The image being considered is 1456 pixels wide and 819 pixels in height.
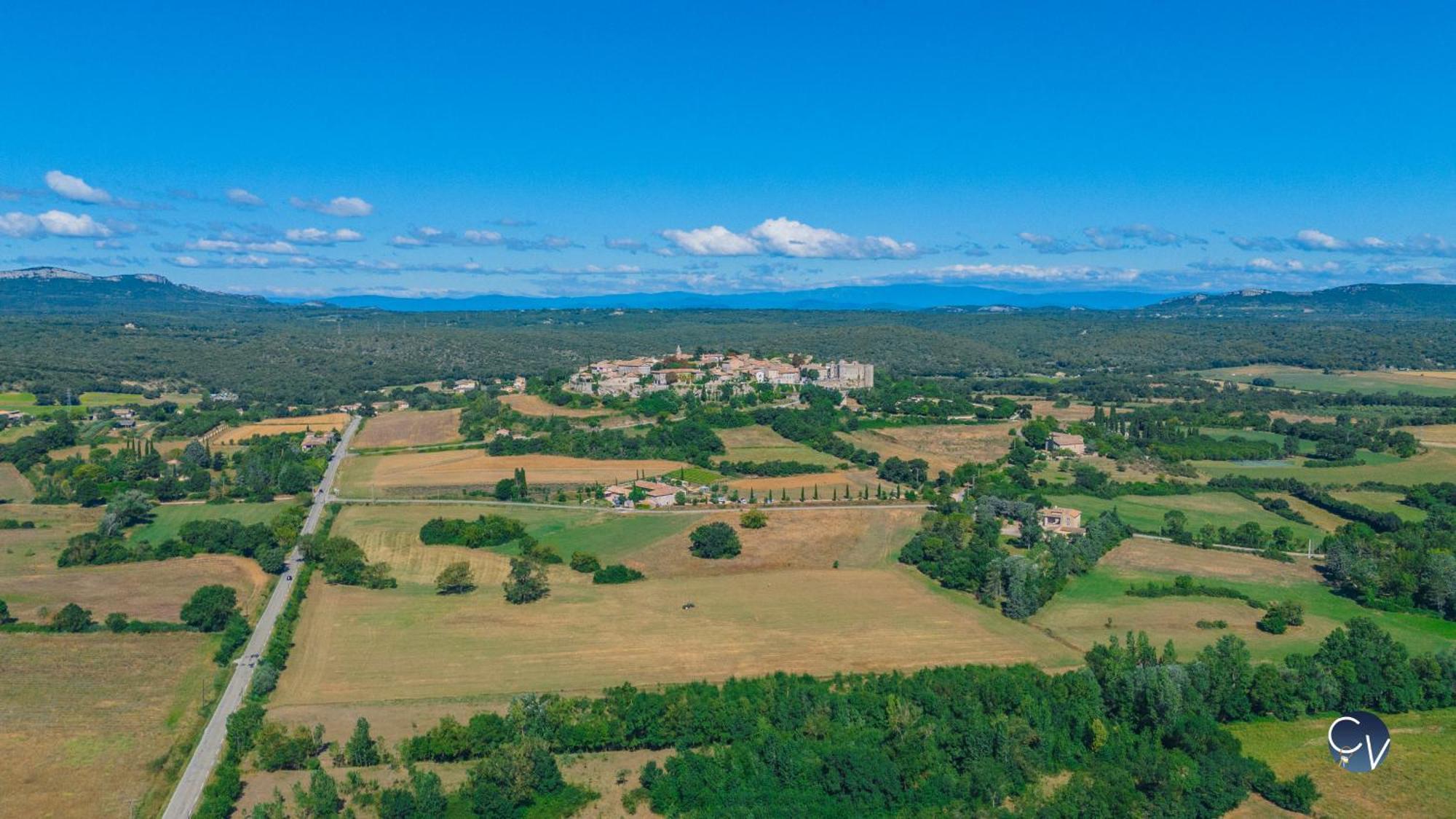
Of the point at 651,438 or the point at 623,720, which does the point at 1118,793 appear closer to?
the point at 623,720

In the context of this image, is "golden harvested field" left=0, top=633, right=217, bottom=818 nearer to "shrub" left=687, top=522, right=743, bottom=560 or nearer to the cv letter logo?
"shrub" left=687, top=522, right=743, bottom=560

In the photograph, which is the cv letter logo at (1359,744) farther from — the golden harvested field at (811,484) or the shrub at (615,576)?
the golden harvested field at (811,484)

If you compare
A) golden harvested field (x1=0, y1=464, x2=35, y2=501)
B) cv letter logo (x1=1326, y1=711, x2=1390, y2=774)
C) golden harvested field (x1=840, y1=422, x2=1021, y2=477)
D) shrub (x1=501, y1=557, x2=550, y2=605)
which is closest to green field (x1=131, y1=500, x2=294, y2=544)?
golden harvested field (x1=0, y1=464, x2=35, y2=501)

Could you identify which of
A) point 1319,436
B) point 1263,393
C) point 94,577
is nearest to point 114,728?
point 94,577

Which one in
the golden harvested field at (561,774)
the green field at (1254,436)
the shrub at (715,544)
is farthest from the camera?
the green field at (1254,436)

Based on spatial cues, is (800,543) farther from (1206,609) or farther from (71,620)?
(71,620)

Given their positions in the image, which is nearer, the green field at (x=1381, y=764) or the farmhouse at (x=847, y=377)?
the green field at (x=1381, y=764)

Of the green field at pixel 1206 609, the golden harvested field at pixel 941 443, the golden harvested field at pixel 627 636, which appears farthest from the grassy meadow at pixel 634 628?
the golden harvested field at pixel 941 443
